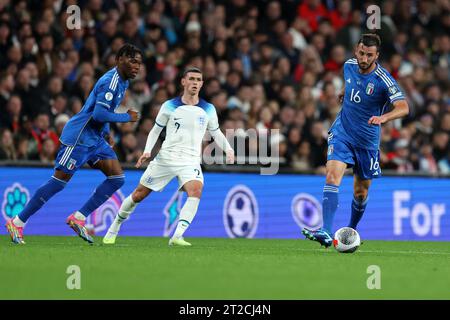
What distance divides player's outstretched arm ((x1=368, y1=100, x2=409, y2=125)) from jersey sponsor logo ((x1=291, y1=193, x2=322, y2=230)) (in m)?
5.21

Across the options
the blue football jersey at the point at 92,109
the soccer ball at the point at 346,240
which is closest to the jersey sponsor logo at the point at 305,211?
the blue football jersey at the point at 92,109

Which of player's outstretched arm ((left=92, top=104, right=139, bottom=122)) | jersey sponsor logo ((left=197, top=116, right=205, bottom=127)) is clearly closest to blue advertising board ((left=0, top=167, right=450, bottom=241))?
jersey sponsor logo ((left=197, top=116, right=205, bottom=127))

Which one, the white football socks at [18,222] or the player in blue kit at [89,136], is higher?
→ the player in blue kit at [89,136]

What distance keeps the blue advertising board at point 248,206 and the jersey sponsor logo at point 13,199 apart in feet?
0.05

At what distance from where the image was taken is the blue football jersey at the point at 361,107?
11453 millimetres

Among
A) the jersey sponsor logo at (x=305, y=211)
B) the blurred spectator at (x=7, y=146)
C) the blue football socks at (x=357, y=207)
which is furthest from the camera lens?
the jersey sponsor logo at (x=305, y=211)

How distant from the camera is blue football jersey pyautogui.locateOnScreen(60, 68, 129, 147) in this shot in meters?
11.6

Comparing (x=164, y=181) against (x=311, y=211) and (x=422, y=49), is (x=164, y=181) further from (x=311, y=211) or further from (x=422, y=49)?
(x=422, y=49)

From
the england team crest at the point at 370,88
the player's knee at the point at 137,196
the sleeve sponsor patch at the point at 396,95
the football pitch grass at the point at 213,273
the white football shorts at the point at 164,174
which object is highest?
the england team crest at the point at 370,88

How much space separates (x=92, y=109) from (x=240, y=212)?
458 cm

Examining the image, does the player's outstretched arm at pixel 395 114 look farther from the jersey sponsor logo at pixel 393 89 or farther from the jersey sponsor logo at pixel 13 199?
Result: the jersey sponsor logo at pixel 13 199

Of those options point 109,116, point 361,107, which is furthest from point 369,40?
point 109,116

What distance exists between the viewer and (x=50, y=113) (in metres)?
15.5

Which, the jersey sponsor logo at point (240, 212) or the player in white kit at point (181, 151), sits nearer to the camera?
the player in white kit at point (181, 151)
